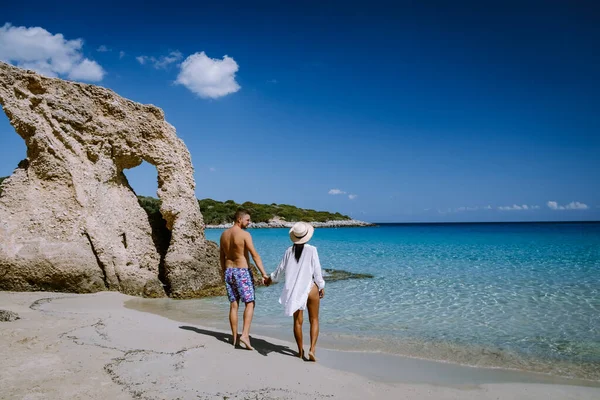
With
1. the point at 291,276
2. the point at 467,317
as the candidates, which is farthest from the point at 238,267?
the point at 467,317

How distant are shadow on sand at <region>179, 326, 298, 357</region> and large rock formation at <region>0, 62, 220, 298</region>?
3.75 m

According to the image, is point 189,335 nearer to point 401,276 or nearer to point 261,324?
point 261,324

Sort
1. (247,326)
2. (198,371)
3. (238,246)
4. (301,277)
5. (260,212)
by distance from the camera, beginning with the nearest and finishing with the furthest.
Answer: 1. (198,371)
2. (301,277)
3. (247,326)
4. (238,246)
5. (260,212)

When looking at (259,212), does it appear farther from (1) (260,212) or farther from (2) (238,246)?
(2) (238,246)

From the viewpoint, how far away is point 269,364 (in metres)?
4.91

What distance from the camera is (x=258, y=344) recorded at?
19.8 ft

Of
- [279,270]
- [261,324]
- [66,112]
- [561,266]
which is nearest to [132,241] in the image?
[66,112]

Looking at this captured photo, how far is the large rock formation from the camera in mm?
8781

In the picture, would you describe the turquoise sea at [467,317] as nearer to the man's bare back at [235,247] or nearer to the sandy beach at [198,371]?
the sandy beach at [198,371]

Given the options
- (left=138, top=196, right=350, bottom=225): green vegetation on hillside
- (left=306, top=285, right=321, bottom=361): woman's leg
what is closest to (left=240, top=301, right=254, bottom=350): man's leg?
(left=306, top=285, right=321, bottom=361): woman's leg

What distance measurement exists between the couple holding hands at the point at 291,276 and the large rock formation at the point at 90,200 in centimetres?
501

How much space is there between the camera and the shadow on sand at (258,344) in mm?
5625

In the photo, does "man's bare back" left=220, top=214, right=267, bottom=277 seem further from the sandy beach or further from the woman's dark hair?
the sandy beach

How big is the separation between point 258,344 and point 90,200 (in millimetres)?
6112
